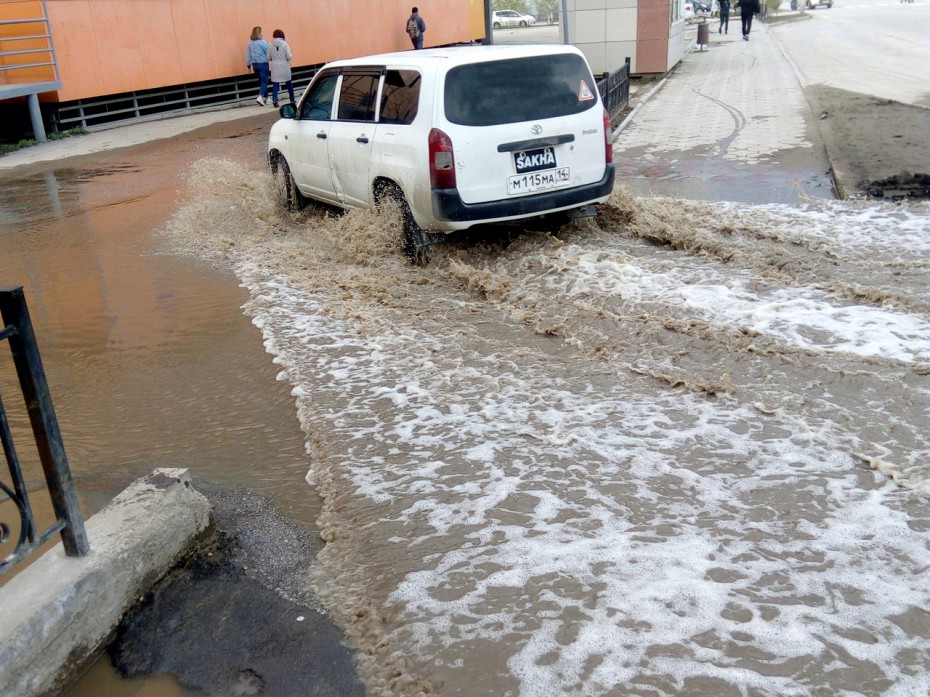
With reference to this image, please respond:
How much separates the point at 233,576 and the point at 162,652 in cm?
48

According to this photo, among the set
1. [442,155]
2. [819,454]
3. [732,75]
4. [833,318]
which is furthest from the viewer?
[732,75]

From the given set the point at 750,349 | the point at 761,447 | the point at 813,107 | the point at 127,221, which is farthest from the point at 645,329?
the point at 813,107

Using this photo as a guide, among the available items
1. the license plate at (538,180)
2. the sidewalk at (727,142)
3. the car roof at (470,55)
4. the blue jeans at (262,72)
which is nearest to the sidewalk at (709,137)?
the sidewalk at (727,142)

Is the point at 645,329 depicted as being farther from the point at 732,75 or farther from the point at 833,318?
the point at 732,75

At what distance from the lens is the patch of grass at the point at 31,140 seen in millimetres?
16812

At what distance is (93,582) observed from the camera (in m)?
3.28

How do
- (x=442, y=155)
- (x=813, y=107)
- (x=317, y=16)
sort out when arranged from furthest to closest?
(x=317, y=16)
(x=813, y=107)
(x=442, y=155)

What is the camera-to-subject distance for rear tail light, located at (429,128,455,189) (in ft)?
23.3

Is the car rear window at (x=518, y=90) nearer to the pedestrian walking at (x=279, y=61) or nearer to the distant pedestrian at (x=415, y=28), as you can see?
the pedestrian walking at (x=279, y=61)

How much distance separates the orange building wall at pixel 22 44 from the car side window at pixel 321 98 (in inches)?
412

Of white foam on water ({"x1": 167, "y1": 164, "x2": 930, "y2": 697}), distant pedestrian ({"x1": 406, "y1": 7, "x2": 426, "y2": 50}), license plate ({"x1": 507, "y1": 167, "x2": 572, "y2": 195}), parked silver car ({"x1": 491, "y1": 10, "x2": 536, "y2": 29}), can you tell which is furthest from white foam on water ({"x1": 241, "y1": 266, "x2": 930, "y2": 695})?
parked silver car ({"x1": 491, "y1": 10, "x2": 536, "y2": 29})

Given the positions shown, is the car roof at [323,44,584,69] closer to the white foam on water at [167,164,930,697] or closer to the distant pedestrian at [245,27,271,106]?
the white foam on water at [167,164,930,697]

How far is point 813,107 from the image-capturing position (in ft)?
51.8

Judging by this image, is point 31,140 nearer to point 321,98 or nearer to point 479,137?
point 321,98
